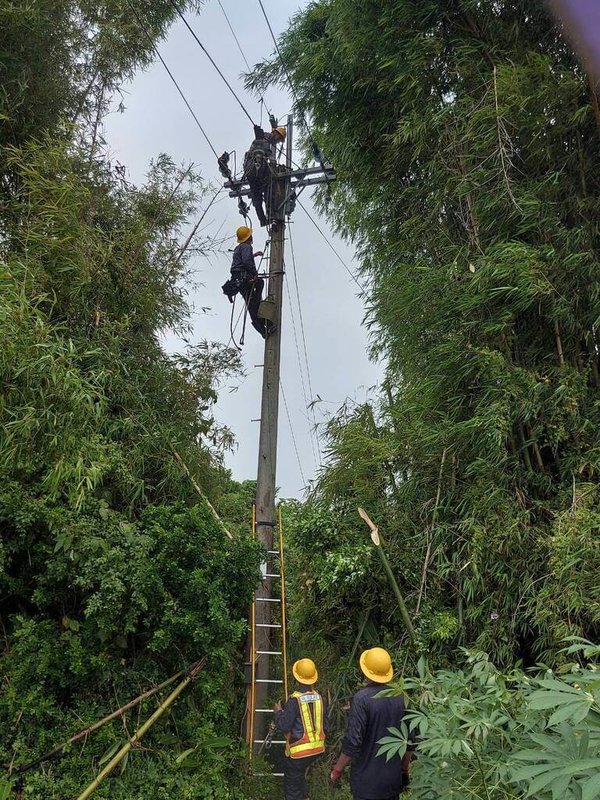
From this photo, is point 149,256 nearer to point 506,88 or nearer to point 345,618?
point 506,88

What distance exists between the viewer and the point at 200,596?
340 centimetres

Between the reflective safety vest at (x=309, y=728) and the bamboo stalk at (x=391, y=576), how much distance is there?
0.81 meters

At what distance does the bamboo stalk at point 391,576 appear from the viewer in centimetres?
369

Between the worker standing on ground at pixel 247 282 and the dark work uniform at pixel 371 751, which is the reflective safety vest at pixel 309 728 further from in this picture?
the worker standing on ground at pixel 247 282

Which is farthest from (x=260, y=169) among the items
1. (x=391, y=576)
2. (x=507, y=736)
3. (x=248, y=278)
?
(x=507, y=736)

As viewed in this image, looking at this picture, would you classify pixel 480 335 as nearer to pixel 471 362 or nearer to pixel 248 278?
pixel 471 362

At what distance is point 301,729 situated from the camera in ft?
12.4

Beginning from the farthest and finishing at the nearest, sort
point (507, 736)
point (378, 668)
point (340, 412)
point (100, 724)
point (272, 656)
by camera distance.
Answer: point (340, 412) < point (272, 656) < point (100, 724) < point (378, 668) < point (507, 736)

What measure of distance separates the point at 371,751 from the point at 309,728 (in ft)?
3.32

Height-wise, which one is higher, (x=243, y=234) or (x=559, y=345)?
(x=243, y=234)

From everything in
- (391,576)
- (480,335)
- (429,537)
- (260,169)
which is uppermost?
(260,169)

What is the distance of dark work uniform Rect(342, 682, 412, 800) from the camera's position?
288cm

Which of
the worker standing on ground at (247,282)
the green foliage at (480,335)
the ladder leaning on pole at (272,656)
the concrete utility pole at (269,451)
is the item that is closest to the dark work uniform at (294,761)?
the ladder leaning on pole at (272,656)

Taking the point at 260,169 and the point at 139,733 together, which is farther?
the point at 260,169
